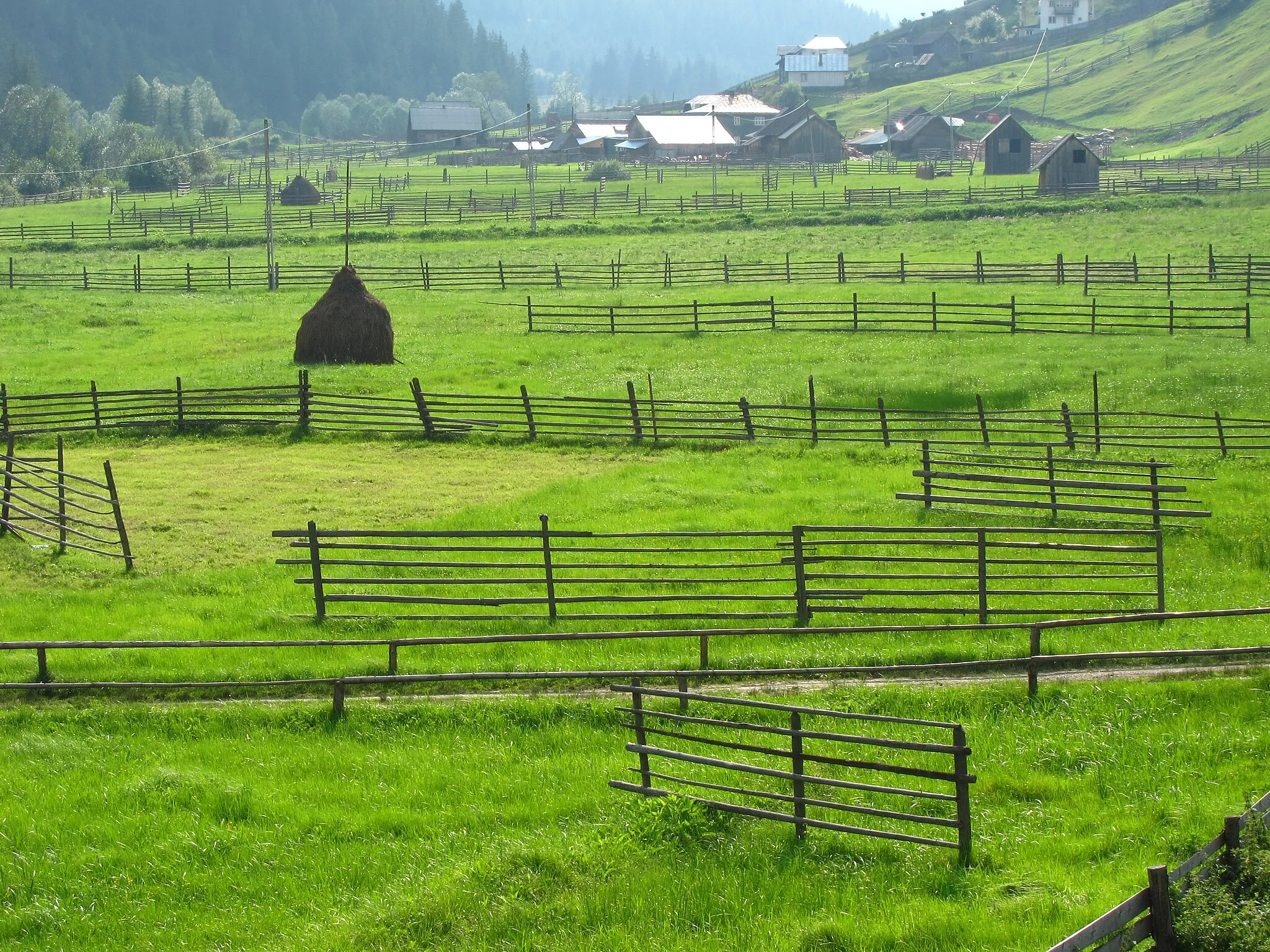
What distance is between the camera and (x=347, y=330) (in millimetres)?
33375

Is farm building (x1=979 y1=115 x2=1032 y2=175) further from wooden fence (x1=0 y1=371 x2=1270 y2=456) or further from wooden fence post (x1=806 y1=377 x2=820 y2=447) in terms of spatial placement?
wooden fence post (x1=806 y1=377 x2=820 y2=447)

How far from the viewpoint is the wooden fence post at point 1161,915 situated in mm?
6836

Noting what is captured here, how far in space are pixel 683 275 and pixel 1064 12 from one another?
140 metres

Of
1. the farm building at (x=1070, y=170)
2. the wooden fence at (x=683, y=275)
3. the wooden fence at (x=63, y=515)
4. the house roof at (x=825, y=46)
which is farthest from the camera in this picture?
the house roof at (x=825, y=46)

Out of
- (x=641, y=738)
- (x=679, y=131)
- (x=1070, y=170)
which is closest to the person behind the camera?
(x=641, y=738)

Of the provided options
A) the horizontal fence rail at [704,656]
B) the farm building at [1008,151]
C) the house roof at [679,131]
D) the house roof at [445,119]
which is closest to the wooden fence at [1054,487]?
the horizontal fence rail at [704,656]

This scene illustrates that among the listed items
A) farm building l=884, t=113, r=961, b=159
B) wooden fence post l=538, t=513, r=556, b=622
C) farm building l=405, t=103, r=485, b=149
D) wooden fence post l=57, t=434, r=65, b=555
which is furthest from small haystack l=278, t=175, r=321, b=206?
wooden fence post l=538, t=513, r=556, b=622

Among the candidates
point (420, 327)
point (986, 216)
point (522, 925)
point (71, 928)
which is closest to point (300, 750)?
point (71, 928)

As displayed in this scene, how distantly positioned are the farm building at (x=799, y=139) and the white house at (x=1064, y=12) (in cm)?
7391

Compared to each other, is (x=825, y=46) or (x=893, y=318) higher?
(x=825, y=46)

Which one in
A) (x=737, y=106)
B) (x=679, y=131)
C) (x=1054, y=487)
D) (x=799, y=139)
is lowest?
(x=1054, y=487)

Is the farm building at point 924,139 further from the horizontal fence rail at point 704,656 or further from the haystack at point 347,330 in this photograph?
the horizontal fence rail at point 704,656

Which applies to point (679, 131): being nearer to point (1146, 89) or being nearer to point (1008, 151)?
Result: point (1008, 151)

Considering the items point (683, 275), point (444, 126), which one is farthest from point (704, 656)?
point (444, 126)
